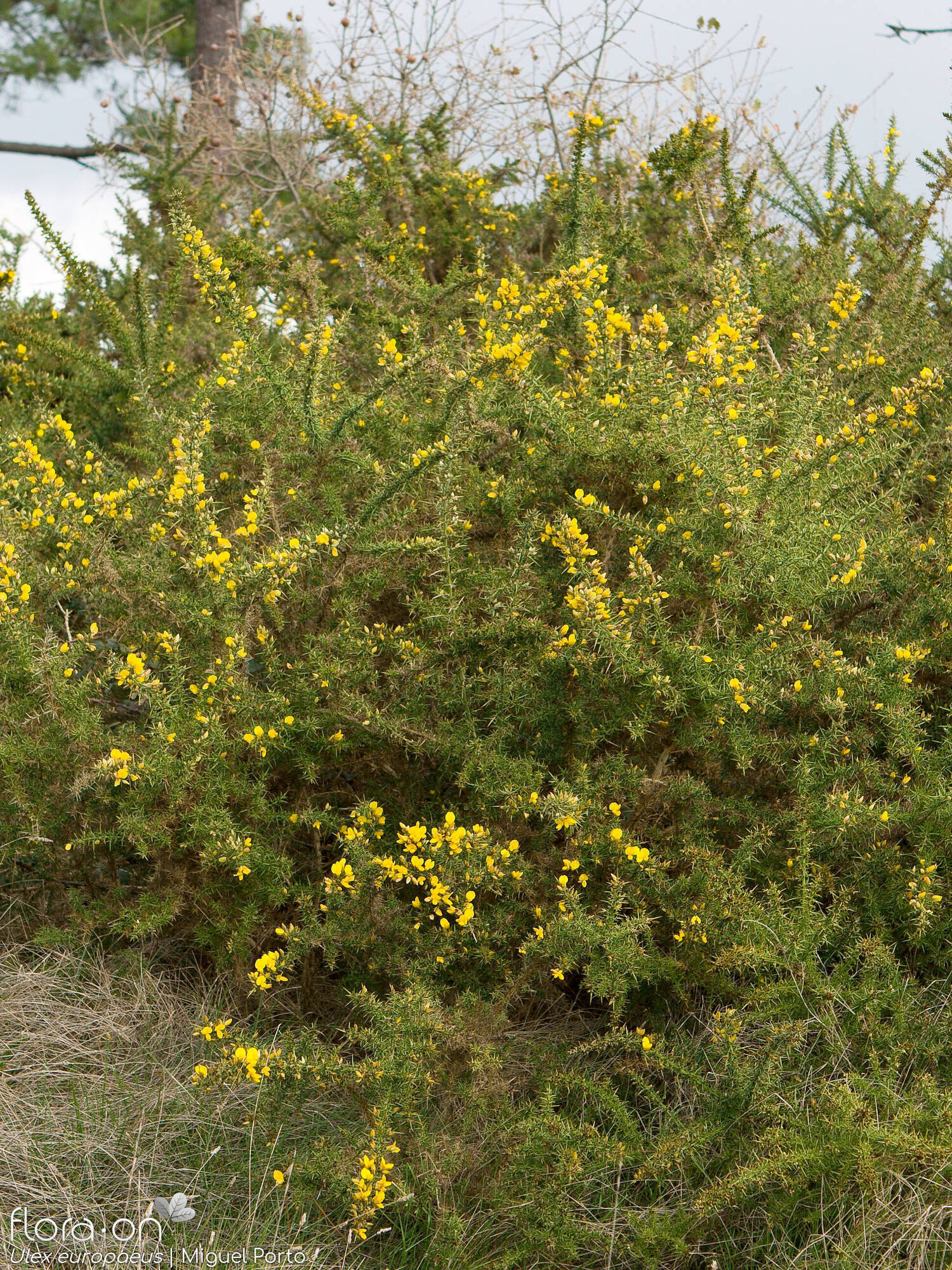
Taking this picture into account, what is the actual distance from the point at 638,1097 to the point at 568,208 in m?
3.25

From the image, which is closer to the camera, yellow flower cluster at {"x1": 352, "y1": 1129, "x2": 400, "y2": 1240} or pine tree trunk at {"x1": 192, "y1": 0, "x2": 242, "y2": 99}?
yellow flower cluster at {"x1": 352, "y1": 1129, "x2": 400, "y2": 1240}

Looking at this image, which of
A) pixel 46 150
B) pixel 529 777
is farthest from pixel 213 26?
pixel 529 777

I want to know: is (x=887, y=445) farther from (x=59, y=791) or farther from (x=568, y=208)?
(x=59, y=791)

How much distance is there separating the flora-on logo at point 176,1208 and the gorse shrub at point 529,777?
0.23 meters

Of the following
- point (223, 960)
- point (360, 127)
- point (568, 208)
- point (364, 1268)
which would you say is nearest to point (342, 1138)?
point (364, 1268)

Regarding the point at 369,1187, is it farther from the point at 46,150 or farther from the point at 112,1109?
the point at 46,150

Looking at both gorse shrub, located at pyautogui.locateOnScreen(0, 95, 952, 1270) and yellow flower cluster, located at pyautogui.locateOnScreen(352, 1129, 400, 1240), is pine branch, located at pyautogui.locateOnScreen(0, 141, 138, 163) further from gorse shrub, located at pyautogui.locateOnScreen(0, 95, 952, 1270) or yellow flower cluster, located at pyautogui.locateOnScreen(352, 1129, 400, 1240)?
yellow flower cluster, located at pyautogui.locateOnScreen(352, 1129, 400, 1240)

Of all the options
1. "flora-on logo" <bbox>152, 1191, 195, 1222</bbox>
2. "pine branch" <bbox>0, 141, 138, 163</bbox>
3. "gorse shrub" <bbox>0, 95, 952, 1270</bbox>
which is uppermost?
"pine branch" <bbox>0, 141, 138, 163</bbox>

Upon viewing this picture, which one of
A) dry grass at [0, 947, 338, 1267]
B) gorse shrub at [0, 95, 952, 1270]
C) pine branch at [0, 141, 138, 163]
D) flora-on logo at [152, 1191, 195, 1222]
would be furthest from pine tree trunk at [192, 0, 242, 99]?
flora-on logo at [152, 1191, 195, 1222]

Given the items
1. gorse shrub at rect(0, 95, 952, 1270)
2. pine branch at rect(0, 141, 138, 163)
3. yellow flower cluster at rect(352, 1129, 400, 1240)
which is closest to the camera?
yellow flower cluster at rect(352, 1129, 400, 1240)

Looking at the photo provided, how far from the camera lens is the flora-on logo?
8.09 feet

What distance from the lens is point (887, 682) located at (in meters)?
3.23

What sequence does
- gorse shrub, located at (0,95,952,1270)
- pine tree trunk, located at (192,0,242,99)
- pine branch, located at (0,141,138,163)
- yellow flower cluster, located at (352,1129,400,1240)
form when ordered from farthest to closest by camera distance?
pine branch, located at (0,141,138,163), pine tree trunk, located at (192,0,242,99), gorse shrub, located at (0,95,952,1270), yellow flower cluster, located at (352,1129,400,1240)

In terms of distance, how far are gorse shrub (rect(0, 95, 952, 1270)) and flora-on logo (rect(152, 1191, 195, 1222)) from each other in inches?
9.1
